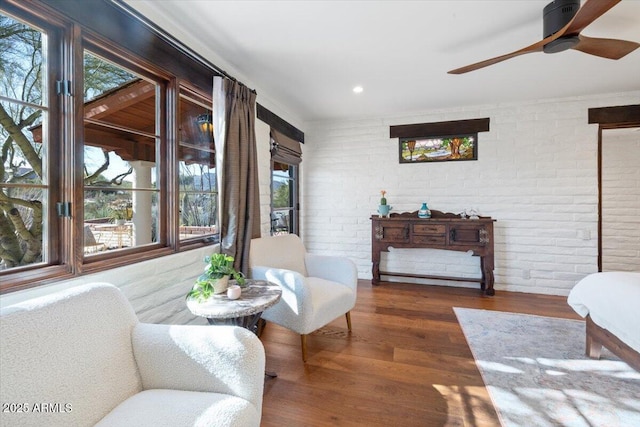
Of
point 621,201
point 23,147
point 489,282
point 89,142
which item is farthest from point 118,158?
point 621,201

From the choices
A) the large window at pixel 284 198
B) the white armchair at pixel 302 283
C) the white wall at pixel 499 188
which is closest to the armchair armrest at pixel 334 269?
the white armchair at pixel 302 283

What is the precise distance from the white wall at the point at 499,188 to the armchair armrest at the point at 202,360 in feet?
10.5

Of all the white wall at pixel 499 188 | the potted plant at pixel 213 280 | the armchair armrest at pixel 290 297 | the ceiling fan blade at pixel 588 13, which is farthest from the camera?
the white wall at pixel 499 188

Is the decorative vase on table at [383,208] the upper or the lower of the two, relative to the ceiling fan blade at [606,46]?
lower

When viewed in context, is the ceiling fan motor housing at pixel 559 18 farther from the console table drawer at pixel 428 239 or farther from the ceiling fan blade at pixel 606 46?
the console table drawer at pixel 428 239

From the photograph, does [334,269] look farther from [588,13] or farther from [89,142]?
[588,13]

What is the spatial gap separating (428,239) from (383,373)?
6.77ft

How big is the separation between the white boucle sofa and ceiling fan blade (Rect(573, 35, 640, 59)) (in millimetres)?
2436

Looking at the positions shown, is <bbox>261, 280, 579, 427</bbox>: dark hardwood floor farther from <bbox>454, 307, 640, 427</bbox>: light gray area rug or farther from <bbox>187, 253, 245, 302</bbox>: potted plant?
<bbox>187, 253, 245, 302</bbox>: potted plant

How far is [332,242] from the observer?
4.26 meters

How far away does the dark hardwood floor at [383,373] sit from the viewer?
59.4 inches

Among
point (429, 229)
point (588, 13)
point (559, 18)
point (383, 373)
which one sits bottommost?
point (383, 373)

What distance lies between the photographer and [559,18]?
1.68m

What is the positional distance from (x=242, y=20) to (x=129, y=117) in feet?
3.07
